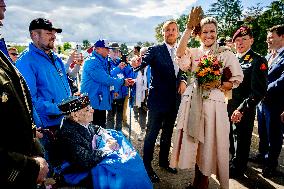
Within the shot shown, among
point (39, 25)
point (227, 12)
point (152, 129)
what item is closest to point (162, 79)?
point (152, 129)

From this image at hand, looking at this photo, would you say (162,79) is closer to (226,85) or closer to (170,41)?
(170,41)

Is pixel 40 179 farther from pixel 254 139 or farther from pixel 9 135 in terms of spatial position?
pixel 254 139

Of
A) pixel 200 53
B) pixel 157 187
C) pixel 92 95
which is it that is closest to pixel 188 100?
pixel 200 53

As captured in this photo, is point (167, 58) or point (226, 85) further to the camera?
point (167, 58)

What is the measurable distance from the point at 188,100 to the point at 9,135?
2790mm

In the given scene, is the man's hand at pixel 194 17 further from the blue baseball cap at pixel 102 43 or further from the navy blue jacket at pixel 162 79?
the blue baseball cap at pixel 102 43

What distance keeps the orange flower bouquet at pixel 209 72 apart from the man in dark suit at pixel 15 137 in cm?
261

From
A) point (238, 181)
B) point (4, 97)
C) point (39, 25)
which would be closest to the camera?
point (4, 97)

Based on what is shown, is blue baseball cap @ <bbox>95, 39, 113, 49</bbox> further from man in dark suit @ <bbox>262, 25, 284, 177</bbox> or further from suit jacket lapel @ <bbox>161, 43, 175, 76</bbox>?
man in dark suit @ <bbox>262, 25, 284, 177</bbox>

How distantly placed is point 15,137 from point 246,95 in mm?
4132

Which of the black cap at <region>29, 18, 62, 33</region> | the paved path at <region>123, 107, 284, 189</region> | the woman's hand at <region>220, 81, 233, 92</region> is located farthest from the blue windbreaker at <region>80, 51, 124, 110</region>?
the woman's hand at <region>220, 81, 233, 92</region>

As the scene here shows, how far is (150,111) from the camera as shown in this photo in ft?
16.1

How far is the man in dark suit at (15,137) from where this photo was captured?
60.6 inches

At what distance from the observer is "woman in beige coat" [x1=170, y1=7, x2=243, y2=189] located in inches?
155
